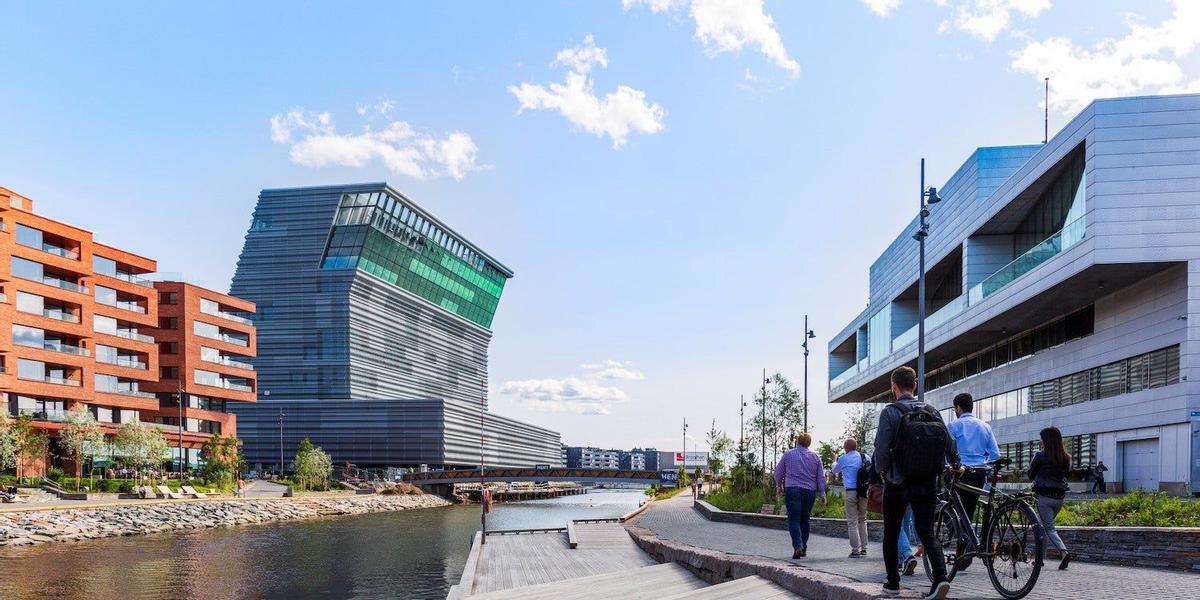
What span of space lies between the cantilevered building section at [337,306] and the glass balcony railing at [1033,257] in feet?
305

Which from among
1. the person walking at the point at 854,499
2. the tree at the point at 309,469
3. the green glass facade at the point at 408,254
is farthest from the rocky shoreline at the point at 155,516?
the green glass facade at the point at 408,254

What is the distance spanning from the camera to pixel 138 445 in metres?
69.2

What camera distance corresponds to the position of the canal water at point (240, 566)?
29312mm

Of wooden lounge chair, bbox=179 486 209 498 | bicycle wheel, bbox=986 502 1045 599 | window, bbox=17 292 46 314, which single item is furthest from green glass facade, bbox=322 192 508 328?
bicycle wheel, bbox=986 502 1045 599

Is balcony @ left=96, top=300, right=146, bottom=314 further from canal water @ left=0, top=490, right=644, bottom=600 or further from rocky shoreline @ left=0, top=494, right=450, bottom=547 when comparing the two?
canal water @ left=0, top=490, right=644, bottom=600

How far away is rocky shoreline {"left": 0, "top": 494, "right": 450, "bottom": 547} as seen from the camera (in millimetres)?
42812

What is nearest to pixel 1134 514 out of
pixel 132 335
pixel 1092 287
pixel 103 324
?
pixel 1092 287

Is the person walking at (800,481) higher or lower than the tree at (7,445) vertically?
higher

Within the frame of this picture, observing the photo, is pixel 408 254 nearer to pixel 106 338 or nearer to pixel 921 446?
pixel 106 338

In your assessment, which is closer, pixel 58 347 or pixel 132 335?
pixel 58 347

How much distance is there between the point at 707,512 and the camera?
3841 centimetres

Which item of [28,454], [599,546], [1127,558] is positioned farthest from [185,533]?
[1127,558]

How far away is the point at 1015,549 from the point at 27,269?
70.1 meters

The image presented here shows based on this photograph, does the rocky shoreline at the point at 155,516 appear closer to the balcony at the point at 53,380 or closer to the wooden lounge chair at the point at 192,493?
the wooden lounge chair at the point at 192,493
